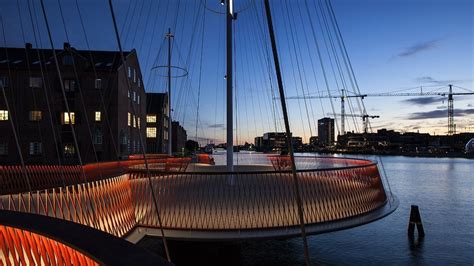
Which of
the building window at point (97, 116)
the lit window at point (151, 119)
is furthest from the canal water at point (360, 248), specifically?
the lit window at point (151, 119)

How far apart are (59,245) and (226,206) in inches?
332

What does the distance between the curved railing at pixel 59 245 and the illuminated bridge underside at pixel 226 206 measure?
5076mm

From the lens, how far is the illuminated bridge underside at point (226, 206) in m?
10.2

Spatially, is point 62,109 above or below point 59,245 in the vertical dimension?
above

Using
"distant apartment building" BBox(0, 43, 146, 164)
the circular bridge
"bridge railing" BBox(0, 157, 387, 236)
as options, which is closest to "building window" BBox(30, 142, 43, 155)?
"distant apartment building" BBox(0, 43, 146, 164)

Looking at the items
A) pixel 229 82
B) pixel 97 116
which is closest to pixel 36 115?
pixel 97 116

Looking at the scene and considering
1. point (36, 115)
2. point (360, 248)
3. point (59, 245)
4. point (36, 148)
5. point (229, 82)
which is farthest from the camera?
point (36, 148)

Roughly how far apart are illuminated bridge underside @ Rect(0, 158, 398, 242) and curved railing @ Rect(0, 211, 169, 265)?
5076 millimetres

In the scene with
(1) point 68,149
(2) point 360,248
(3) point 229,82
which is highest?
(3) point 229,82

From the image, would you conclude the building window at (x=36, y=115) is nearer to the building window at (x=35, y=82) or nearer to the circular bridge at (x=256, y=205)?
the building window at (x=35, y=82)

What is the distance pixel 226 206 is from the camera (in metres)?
11.7

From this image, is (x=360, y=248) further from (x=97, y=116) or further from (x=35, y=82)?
(x=35, y=82)

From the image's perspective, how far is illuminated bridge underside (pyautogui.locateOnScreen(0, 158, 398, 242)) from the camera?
10.2 meters

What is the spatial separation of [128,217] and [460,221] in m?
21.5
